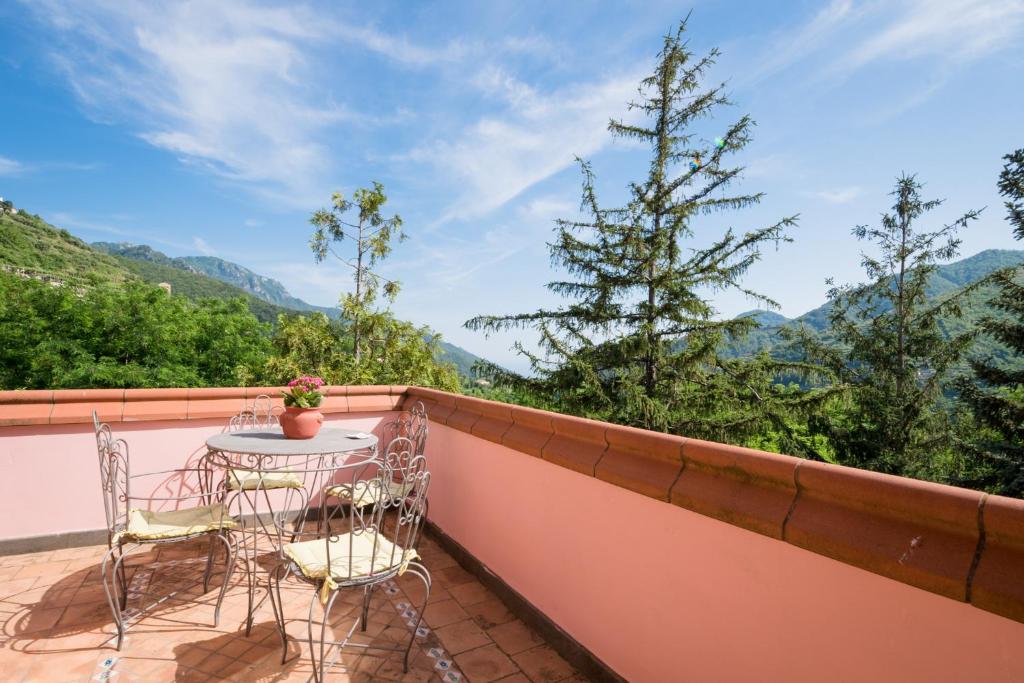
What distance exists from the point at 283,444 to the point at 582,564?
176 centimetres

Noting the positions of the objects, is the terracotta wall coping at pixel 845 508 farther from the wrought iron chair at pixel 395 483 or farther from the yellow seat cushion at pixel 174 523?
the yellow seat cushion at pixel 174 523

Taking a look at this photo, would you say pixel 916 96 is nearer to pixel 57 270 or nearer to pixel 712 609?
pixel 712 609

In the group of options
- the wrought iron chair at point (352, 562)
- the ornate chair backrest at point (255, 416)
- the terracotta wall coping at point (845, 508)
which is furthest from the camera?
the ornate chair backrest at point (255, 416)

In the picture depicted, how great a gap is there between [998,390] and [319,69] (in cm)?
1459

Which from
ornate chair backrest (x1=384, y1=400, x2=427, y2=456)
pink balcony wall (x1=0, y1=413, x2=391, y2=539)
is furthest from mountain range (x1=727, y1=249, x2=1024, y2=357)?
pink balcony wall (x1=0, y1=413, x2=391, y2=539)

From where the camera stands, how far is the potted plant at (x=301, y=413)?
2.91 meters

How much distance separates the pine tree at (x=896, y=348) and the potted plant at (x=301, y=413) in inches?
380

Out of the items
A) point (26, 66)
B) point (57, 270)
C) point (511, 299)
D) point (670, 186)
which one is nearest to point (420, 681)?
point (511, 299)

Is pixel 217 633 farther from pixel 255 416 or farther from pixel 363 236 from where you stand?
pixel 363 236

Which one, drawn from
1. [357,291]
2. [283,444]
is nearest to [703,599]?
[283,444]

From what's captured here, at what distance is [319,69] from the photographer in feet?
30.0

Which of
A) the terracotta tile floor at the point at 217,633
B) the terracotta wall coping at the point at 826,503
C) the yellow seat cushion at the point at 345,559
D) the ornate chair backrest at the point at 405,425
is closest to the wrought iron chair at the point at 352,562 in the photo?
the yellow seat cushion at the point at 345,559

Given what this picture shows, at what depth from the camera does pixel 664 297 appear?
8.39 meters

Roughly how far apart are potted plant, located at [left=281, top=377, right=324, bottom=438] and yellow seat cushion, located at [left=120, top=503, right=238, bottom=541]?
541 millimetres
